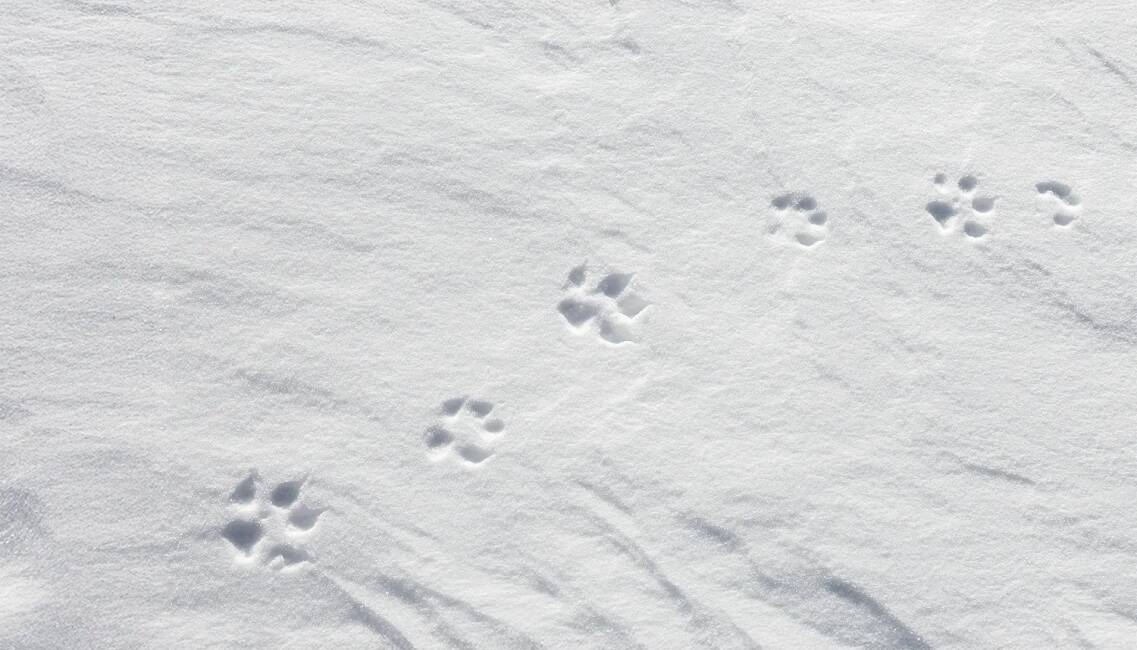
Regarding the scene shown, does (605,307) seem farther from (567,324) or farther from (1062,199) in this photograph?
(1062,199)

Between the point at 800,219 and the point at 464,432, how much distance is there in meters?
0.69

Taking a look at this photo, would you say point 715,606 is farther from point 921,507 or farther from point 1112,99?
point 1112,99

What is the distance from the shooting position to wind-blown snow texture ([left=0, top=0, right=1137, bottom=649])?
1.55 m

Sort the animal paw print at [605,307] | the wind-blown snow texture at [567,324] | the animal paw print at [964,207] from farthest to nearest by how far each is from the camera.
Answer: the animal paw print at [964,207] → the animal paw print at [605,307] → the wind-blown snow texture at [567,324]

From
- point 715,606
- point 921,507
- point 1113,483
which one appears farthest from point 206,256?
point 1113,483

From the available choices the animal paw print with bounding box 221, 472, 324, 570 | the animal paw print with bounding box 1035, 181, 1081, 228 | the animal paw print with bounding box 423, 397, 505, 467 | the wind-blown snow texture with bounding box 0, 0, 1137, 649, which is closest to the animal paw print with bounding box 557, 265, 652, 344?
the wind-blown snow texture with bounding box 0, 0, 1137, 649

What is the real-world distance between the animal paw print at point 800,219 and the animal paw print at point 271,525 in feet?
2.99

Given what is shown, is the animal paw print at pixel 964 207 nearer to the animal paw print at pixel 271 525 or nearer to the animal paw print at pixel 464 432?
the animal paw print at pixel 464 432

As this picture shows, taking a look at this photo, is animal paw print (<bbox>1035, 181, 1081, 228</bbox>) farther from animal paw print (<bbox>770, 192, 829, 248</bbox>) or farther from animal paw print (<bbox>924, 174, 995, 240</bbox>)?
animal paw print (<bbox>770, 192, 829, 248</bbox>)

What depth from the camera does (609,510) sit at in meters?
1.60

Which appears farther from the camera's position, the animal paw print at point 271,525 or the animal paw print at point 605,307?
the animal paw print at point 605,307

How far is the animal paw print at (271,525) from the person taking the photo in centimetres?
156

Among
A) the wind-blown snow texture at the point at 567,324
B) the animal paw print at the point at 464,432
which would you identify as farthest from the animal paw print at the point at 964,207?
the animal paw print at the point at 464,432

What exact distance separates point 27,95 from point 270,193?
49cm
